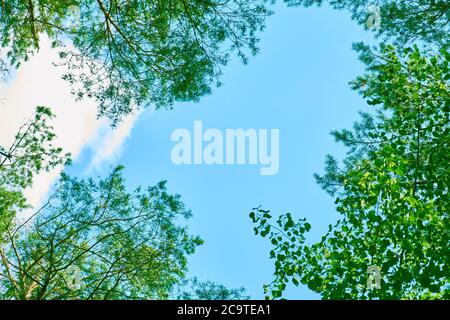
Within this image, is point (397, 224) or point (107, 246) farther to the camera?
point (107, 246)

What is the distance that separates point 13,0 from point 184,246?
4824 mm

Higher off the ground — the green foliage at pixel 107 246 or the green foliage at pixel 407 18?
the green foliage at pixel 407 18

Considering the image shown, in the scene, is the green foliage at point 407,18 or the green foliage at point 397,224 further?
the green foliage at point 407,18

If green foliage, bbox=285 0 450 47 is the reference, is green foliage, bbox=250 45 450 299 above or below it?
below

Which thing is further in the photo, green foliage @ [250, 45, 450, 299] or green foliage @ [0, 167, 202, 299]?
green foliage @ [0, 167, 202, 299]

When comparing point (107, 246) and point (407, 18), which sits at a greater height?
point (407, 18)

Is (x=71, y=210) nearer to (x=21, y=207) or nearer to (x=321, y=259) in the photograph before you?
A: (x=21, y=207)

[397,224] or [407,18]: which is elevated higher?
[407,18]

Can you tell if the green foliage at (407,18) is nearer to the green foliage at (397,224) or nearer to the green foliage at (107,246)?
the green foliage at (397,224)

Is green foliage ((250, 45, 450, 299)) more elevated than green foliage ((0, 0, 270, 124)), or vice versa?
green foliage ((0, 0, 270, 124))

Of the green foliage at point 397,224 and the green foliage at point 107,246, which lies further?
the green foliage at point 107,246

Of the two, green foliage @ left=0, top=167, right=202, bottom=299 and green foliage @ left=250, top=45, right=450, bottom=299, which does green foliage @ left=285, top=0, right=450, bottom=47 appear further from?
green foliage @ left=0, top=167, right=202, bottom=299

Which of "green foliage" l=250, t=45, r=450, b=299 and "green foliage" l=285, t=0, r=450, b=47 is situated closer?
"green foliage" l=250, t=45, r=450, b=299
